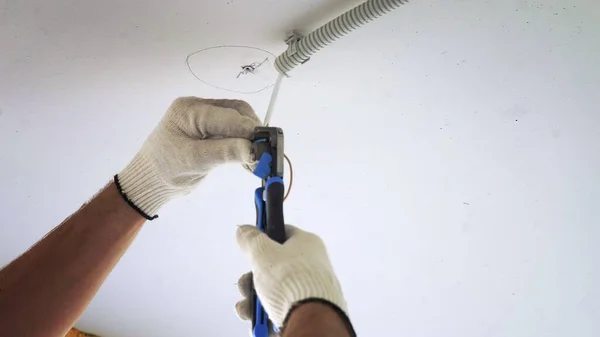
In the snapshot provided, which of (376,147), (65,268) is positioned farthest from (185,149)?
(376,147)

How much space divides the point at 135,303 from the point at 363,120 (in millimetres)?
983

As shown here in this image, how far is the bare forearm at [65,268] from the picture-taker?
72cm

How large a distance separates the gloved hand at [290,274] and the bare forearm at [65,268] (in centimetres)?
27

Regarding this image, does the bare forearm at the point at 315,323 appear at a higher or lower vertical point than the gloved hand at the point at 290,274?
lower

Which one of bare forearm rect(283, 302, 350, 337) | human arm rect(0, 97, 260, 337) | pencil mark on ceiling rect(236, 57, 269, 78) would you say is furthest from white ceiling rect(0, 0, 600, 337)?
bare forearm rect(283, 302, 350, 337)

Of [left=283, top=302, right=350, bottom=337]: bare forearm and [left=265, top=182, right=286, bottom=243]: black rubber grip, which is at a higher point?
[left=265, top=182, right=286, bottom=243]: black rubber grip

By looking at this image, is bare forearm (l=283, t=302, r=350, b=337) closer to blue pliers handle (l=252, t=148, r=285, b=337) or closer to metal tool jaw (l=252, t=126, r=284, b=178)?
blue pliers handle (l=252, t=148, r=285, b=337)

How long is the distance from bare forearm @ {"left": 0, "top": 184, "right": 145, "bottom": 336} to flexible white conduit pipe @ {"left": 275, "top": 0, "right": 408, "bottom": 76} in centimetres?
36

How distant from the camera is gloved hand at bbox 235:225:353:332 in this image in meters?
0.54

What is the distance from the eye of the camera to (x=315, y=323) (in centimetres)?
51

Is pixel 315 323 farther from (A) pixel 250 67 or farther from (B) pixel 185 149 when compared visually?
(A) pixel 250 67

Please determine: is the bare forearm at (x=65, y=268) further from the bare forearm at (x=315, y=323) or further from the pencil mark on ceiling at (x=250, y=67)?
the bare forearm at (x=315, y=323)

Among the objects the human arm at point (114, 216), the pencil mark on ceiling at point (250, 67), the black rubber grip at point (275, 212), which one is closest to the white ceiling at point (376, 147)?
the pencil mark on ceiling at point (250, 67)

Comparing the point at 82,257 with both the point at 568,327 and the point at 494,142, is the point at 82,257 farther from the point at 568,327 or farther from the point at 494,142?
the point at 568,327
